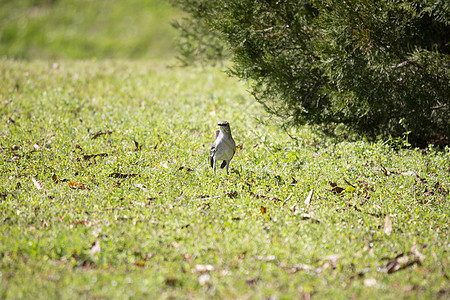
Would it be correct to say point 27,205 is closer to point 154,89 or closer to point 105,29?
point 154,89

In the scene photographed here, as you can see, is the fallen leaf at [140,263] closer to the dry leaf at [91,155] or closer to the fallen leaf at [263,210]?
the fallen leaf at [263,210]

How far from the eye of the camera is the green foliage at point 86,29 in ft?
63.2

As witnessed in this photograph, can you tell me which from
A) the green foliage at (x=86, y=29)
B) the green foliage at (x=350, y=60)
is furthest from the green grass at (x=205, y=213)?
the green foliage at (x=86, y=29)

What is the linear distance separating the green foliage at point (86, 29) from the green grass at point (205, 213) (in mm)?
11583

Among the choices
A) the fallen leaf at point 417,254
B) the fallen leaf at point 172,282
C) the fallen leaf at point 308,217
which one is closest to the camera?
the fallen leaf at point 172,282

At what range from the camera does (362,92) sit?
6.14m

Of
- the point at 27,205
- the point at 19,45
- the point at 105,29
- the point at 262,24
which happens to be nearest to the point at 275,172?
the point at 262,24

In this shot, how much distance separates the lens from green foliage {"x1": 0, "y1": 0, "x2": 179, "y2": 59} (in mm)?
19250

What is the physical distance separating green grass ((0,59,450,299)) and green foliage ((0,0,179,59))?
1158 cm

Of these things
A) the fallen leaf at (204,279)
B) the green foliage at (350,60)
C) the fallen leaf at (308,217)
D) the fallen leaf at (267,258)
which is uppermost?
the green foliage at (350,60)

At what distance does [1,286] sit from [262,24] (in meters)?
4.70

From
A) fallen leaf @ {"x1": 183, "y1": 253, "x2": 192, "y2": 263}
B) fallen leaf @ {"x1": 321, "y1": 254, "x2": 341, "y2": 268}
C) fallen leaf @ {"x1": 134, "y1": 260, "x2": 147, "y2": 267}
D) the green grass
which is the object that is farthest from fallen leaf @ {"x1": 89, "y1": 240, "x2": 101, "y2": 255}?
fallen leaf @ {"x1": 321, "y1": 254, "x2": 341, "y2": 268}

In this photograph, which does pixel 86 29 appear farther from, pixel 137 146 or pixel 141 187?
pixel 141 187

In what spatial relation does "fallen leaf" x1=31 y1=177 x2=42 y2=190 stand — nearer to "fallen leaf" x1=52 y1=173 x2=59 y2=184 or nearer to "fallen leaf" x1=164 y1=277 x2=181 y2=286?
"fallen leaf" x1=52 y1=173 x2=59 y2=184
